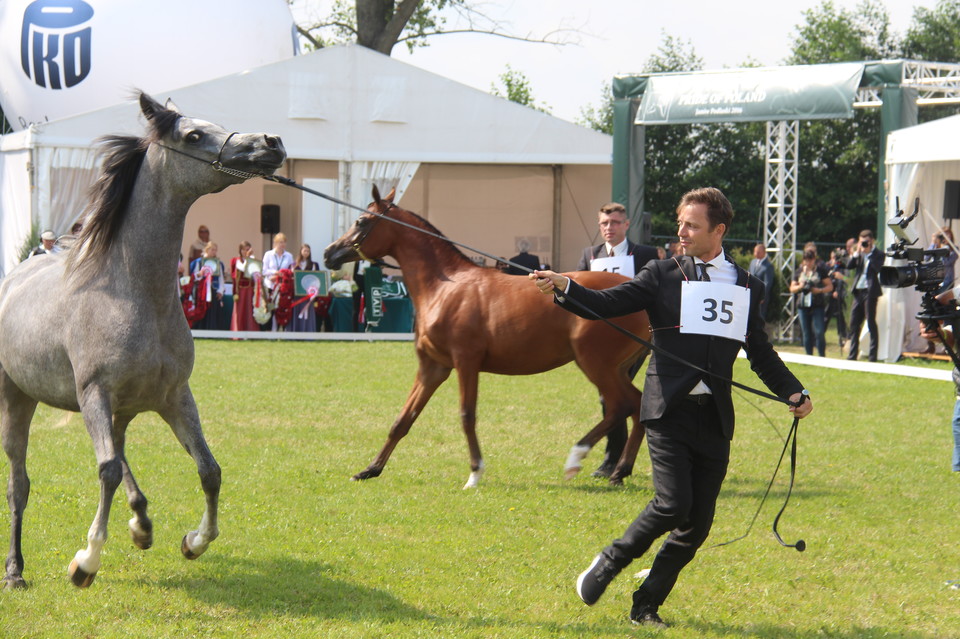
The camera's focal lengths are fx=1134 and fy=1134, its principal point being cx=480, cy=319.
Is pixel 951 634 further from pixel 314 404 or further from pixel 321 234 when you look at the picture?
pixel 321 234

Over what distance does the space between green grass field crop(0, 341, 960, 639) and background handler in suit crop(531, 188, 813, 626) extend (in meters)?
0.37

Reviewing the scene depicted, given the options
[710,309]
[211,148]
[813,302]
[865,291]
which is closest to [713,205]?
[710,309]

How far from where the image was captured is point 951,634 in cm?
521

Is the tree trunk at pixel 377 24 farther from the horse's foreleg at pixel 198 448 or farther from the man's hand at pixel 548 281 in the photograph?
the man's hand at pixel 548 281

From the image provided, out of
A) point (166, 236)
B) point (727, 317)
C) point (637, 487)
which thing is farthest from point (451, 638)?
→ point (637, 487)

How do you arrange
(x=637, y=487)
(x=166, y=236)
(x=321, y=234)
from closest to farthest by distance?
(x=166, y=236) → (x=637, y=487) → (x=321, y=234)

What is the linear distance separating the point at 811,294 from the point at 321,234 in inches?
355

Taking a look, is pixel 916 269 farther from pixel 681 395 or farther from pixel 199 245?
pixel 199 245

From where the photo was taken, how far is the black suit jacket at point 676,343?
4.96 meters

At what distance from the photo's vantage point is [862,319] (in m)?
18.9

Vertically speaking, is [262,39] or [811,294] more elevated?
[262,39]

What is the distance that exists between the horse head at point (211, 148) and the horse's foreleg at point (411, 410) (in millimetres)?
3719

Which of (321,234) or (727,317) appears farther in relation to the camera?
(321,234)

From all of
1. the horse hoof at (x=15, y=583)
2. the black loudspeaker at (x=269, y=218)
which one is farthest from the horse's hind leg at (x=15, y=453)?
the black loudspeaker at (x=269, y=218)
